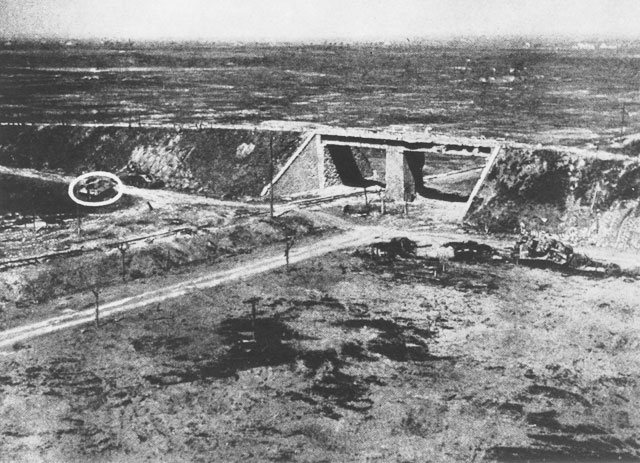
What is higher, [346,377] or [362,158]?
[362,158]

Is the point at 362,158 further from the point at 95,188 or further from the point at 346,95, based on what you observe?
the point at 346,95

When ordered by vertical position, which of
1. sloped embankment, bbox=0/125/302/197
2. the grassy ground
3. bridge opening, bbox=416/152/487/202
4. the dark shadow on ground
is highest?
sloped embankment, bbox=0/125/302/197

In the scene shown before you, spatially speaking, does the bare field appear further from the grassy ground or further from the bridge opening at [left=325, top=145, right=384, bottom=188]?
the grassy ground

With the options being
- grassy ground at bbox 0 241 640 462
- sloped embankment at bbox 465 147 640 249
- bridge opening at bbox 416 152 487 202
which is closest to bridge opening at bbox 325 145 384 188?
bridge opening at bbox 416 152 487 202

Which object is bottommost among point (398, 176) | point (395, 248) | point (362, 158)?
point (395, 248)

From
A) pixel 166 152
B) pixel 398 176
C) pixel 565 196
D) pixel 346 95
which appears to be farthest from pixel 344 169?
pixel 346 95

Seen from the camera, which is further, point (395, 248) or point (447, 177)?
point (447, 177)

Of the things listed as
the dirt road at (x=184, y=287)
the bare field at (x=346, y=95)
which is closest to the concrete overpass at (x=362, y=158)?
the dirt road at (x=184, y=287)

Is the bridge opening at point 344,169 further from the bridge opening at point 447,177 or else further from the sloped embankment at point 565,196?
the sloped embankment at point 565,196
